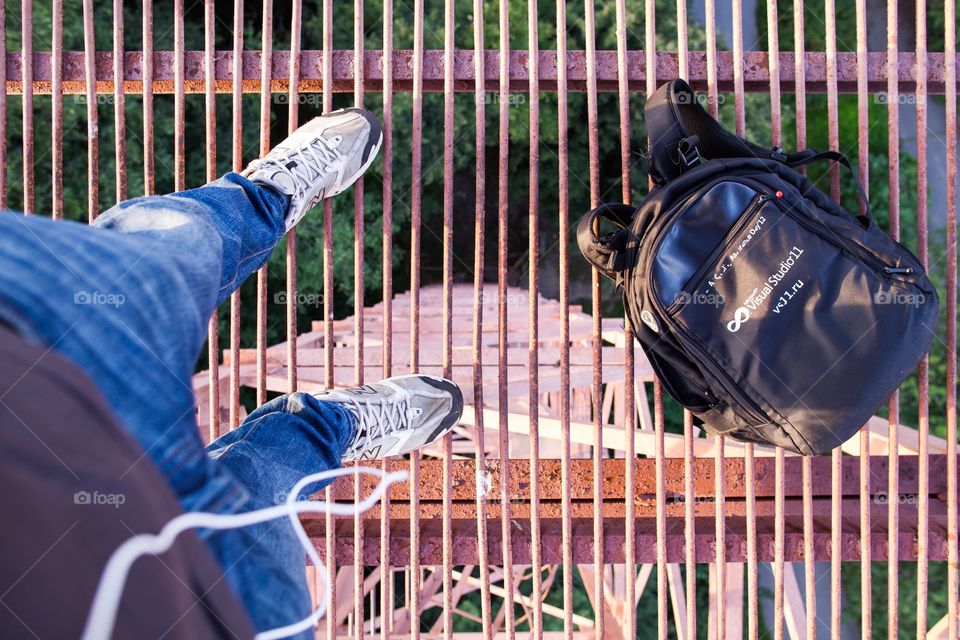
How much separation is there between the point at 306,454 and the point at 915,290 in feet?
4.26

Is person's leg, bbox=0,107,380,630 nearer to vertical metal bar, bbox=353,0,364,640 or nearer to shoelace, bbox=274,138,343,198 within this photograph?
shoelace, bbox=274,138,343,198

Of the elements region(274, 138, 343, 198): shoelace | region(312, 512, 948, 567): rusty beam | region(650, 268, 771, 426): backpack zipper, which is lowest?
region(312, 512, 948, 567): rusty beam

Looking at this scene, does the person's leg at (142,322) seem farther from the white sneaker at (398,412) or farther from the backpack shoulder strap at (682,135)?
the backpack shoulder strap at (682,135)

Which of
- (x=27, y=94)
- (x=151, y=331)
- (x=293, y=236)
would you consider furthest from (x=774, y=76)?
(x=27, y=94)

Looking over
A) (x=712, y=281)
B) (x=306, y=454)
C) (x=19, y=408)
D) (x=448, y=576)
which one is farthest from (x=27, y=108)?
(x=712, y=281)

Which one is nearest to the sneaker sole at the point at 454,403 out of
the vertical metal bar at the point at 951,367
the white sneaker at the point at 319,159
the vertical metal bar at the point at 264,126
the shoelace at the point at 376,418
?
the shoelace at the point at 376,418

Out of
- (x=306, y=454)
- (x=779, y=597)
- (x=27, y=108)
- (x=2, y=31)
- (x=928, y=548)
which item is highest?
(x=2, y=31)

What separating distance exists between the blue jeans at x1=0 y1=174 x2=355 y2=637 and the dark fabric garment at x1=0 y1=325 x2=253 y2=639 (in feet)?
0.17

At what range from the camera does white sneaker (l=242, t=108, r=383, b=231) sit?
1502mm

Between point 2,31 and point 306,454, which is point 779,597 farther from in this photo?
point 2,31

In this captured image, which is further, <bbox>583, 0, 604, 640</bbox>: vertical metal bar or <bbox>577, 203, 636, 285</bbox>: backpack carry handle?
<bbox>583, 0, 604, 640</bbox>: vertical metal bar

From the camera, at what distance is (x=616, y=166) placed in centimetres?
538

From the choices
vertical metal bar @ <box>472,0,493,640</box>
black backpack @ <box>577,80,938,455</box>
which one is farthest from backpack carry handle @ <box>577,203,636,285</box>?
vertical metal bar @ <box>472,0,493,640</box>

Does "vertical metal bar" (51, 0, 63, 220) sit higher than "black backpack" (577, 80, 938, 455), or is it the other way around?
"vertical metal bar" (51, 0, 63, 220)
